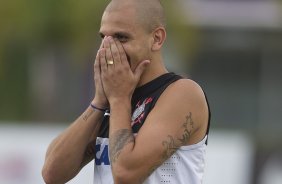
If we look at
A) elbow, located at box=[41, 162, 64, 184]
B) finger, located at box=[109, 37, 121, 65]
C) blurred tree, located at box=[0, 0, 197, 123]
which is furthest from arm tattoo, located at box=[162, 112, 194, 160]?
blurred tree, located at box=[0, 0, 197, 123]

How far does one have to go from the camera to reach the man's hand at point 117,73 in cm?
466

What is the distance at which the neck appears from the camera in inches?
189

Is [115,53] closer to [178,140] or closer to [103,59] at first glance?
[103,59]

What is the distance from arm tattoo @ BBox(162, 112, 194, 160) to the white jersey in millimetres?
57

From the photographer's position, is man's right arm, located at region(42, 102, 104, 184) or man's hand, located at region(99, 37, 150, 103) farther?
man's right arm, located at region(42, 102, 104, 184)

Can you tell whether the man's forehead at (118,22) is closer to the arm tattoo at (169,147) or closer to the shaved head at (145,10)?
the shaved head at (145,10)

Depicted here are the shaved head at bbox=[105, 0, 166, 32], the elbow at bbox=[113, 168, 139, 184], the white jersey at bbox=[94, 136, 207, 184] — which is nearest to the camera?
the elbow at bbox=[113, 168, 139, 184]

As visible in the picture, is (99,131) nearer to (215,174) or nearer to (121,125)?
(121,125)

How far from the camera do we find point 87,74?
2203cm

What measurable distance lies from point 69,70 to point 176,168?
18626 mm

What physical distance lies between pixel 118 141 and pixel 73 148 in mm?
410

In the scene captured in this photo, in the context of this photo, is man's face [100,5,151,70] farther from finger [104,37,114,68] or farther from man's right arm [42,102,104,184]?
man's right arm [42,102,104,184]

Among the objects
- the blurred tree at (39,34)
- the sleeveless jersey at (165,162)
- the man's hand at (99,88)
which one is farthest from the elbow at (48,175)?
the blurred tree at (39,34)

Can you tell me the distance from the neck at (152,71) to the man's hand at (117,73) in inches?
Answer: 5.0
